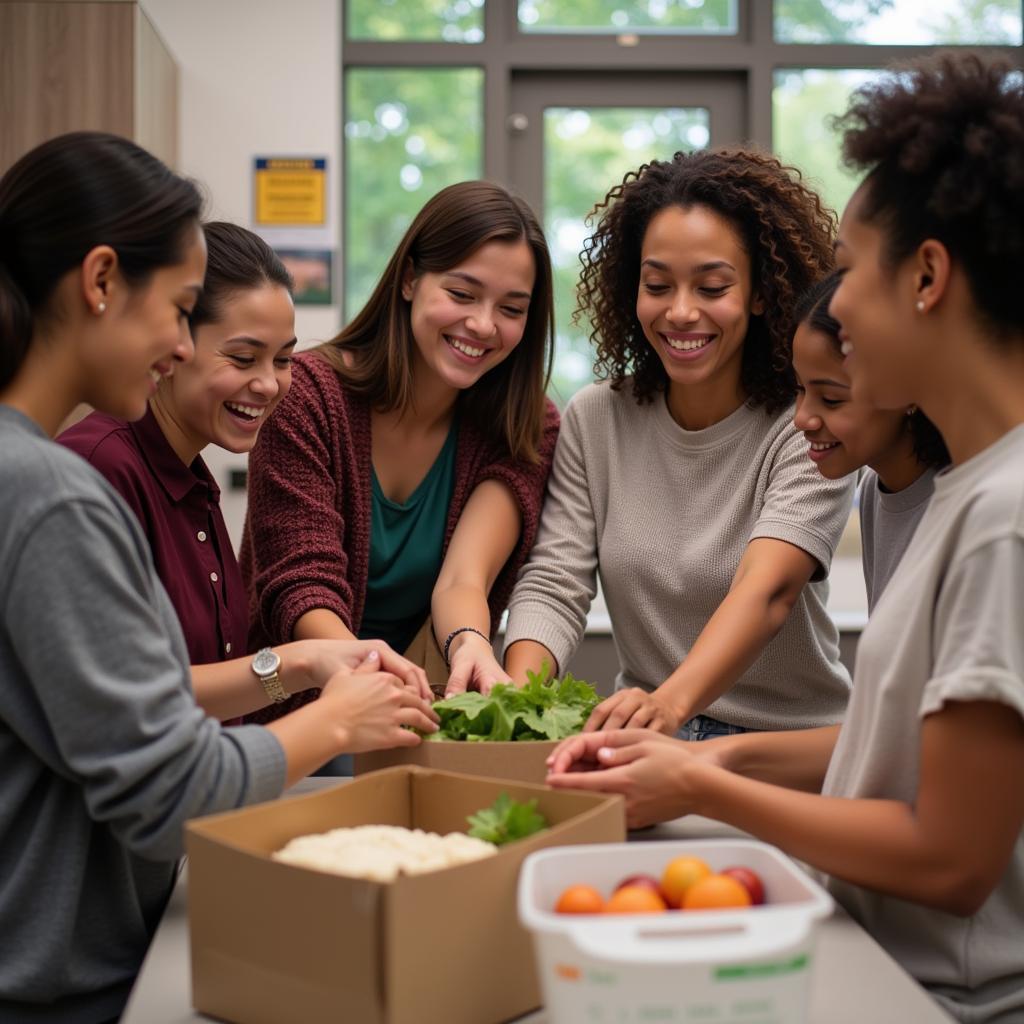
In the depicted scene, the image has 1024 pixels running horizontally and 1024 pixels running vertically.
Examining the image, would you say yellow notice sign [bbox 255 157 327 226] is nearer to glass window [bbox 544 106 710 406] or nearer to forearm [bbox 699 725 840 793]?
glass window [bbox 544 106 710 406]

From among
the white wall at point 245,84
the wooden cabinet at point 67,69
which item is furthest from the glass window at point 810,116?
the wooden cabinet at point 67,69

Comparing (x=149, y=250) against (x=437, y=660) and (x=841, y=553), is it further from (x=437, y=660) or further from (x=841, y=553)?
(x=841, y=553)

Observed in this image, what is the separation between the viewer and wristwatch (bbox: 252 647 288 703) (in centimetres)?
152

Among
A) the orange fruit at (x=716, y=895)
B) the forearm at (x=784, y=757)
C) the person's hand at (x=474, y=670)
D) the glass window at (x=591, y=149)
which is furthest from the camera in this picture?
the glass window at (x=591, y=149)

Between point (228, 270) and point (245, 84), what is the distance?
2410 mm

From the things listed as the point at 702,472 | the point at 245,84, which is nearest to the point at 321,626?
the point at 702,472

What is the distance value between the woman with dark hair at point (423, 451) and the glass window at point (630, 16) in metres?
2.31

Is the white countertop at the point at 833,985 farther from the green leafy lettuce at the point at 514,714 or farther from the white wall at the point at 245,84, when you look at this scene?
the white wall at the point at 245,84

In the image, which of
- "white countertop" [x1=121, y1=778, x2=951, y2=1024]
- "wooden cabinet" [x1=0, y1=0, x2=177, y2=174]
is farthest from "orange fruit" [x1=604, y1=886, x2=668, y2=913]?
"wooden cabinet" [x1=0, y1=0, x2=177, y2=174]

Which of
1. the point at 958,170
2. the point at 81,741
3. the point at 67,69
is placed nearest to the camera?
the point at 81,741

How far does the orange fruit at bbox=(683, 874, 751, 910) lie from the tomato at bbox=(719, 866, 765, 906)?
0.07ft

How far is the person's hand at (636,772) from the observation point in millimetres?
1165

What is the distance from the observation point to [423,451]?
6.89 ft

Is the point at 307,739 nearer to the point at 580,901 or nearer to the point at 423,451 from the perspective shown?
the point at 580,901
